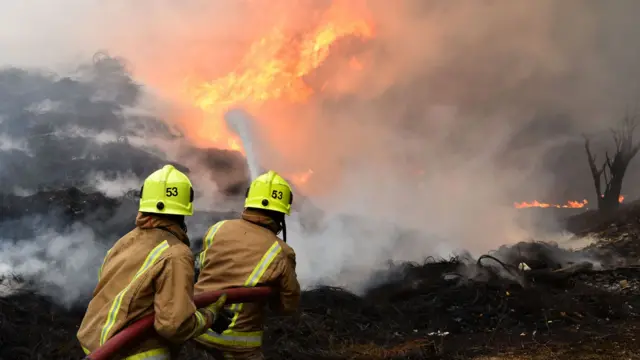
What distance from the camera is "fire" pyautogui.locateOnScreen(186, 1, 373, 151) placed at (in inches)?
457

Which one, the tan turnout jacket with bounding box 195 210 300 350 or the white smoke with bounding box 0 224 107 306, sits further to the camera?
the white smoke with bounding box 0 224 107 306

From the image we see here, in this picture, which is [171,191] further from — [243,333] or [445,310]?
[445,310]

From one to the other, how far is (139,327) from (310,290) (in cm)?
549

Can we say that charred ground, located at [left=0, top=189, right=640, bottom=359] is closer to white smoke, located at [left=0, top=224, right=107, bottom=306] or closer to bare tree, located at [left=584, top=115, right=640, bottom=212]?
white smoke, located at [left=0, top=224, right=107, bottom=306]

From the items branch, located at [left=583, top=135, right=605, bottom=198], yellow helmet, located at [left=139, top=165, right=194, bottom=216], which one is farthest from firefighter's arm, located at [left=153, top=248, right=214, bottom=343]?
branch, located at [left=583, top=135, right=605, bottom=198]

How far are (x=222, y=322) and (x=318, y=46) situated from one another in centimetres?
1007

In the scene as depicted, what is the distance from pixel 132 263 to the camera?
7.88 feet

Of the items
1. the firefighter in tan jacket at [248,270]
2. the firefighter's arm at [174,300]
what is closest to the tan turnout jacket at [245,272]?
the firefighter in tan jacket at [248,270]

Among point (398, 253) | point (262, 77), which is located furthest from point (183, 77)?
point (398, 253)

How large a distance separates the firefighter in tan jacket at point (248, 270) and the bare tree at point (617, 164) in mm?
14171

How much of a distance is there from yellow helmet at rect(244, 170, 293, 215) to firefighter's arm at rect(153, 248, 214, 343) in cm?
107

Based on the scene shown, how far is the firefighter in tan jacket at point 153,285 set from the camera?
2.31 metres

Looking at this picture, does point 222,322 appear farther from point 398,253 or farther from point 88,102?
point 88,102

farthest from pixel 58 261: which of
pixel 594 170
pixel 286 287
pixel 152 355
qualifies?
pixel 594 170
